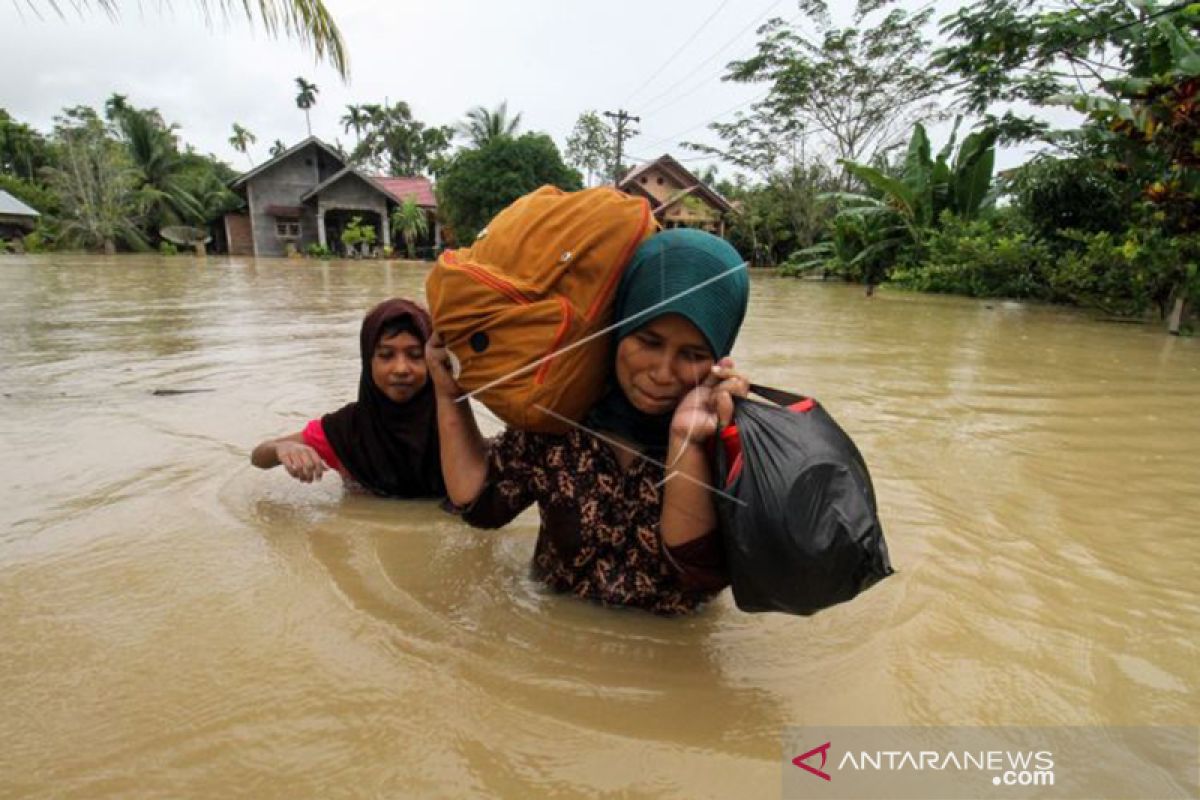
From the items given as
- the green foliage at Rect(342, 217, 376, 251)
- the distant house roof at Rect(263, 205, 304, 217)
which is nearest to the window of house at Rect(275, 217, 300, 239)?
the distant house roof at Rect(263, 205, 304, 217)

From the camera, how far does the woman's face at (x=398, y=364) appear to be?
7.83 feet

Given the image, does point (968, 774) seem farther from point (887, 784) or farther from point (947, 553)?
point (947, 553)

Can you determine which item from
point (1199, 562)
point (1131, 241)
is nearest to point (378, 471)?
point (1199, 562)

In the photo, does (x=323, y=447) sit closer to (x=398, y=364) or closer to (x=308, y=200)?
(x=398, y=364)

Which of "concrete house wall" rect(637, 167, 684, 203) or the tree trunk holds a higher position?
"concrete house wall" rect(637, 167, 684, 203)

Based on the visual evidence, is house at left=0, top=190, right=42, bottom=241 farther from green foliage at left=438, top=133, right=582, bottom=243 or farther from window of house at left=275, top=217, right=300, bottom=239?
green foliage at left=438, top=133, right=582, bottom=243

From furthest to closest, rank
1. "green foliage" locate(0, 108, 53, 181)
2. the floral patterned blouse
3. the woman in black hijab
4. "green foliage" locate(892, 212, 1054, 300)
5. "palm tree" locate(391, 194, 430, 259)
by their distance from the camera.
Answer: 1. "green foliage" locate(0, 108, 53, 181)
2. "palm tree" locate(391, 194, 430, 259)
3. "green foliage" locate(892, 212, 1054, 300)
4. the woman in black hijab
5. the floral patterned blouse

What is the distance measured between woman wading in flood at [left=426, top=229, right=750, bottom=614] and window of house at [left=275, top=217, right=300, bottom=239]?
104ft

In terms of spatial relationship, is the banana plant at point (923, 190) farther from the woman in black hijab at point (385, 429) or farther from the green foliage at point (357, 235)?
the green foliage at point (357, 235)

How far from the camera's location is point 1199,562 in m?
2.05

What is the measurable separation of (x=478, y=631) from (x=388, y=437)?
1.12m

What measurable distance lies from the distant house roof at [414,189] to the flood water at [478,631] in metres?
29.8

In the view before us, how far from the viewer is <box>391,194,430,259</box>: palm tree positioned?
28.9 metres

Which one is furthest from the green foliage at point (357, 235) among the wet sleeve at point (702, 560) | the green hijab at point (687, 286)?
the wet sleeve at point (702, 560)
